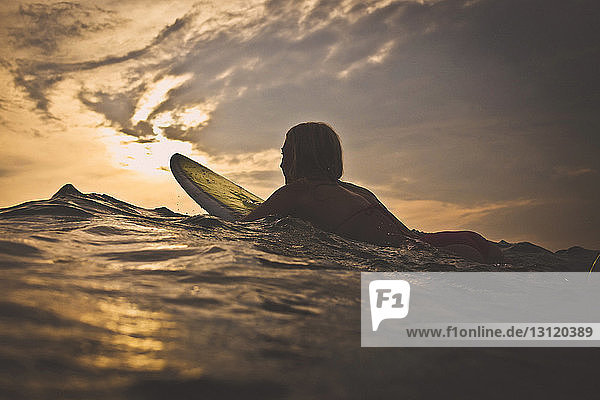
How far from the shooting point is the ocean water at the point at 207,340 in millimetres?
1393

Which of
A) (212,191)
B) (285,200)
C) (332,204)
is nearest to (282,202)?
(285,200)

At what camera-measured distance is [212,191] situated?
740 centimetres

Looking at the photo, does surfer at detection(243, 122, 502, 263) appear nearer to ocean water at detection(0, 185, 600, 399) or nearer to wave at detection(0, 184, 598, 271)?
wave at detection(0, 184, 598, 271)

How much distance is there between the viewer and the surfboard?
6508 mm

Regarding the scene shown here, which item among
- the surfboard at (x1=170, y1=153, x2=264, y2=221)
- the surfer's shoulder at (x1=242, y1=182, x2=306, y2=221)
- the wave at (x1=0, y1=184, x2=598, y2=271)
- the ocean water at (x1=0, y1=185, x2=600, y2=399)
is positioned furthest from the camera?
the surfboard at (x1=170, y1=153, x2=264, y2=221)

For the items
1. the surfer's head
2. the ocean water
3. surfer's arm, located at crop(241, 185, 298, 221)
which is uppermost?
the surfer's head

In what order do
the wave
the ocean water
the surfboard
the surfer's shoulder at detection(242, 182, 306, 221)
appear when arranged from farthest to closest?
the surfboard
the surfer's shoulder at detection(242, 182, 306, 221)
the wave
the ocean water

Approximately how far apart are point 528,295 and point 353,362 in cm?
171

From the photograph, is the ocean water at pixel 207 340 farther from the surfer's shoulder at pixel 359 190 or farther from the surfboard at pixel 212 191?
the surfboard at pixel 212 191

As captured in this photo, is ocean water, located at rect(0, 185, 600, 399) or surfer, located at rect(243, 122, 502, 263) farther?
surfer, located at rect(243, 122, 502, 263)

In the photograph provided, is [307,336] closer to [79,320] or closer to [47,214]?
[79,320]

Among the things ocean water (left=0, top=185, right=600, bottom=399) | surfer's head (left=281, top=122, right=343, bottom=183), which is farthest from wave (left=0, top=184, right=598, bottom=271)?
surfer's head (left=281, top=122, right=343, bottom=183)

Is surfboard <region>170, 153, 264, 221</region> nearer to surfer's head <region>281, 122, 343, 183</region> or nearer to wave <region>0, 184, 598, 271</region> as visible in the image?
wave <region>0, 184, 598, 271</region>

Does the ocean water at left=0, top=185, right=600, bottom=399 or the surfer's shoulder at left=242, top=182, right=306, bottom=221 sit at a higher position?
the surfer's shoulder at left=242, top=182, right=306, bottom=221
